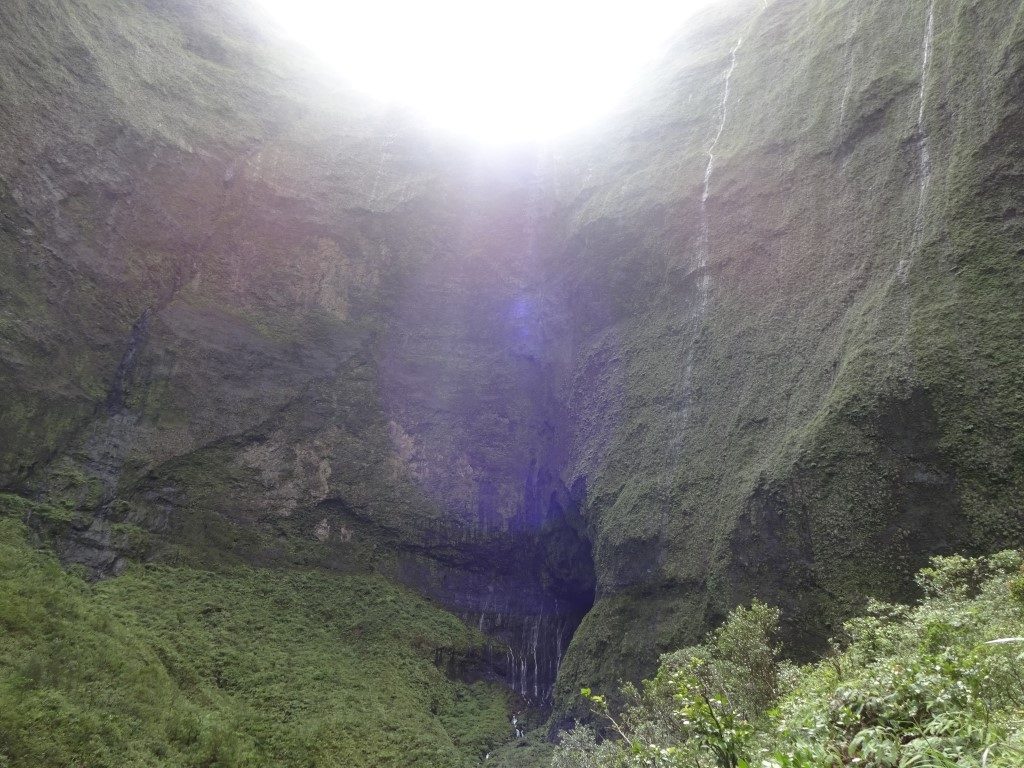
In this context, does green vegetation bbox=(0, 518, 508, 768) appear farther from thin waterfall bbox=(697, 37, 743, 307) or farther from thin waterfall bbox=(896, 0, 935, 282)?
thin waterfall bbox=(896, 0, 935, 282)

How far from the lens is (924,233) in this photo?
909 inches

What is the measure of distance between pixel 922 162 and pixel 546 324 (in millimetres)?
22001

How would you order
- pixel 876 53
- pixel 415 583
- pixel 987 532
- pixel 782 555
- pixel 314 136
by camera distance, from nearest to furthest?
1. pixel 987 532
2. pixel 782 555
3. pixel 876 53
4. pixel 415 583
5. pixel 314 136

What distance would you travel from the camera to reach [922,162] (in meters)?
24.5

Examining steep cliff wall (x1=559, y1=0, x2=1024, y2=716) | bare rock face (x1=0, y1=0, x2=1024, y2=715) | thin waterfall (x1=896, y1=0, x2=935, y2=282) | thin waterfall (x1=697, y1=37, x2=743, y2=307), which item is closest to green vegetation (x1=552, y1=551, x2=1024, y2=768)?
steep cliff wall (x1=559, y1=0, x2=1024, y2=716)

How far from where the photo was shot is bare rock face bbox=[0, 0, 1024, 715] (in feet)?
70.8

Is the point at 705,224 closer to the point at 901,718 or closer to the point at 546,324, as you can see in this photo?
the point at 546,324

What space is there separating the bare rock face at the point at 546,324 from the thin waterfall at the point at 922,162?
0.12 m

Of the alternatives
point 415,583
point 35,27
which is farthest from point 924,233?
point 35,27

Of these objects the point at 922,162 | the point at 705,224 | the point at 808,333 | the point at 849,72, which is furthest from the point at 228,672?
the point at 849,72

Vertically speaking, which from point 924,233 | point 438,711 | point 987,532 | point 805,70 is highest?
point 805,70

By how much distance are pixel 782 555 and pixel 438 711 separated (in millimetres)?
16970

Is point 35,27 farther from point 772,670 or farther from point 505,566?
point 772,670

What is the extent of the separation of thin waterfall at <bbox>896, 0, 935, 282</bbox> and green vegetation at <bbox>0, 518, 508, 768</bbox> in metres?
24.8
